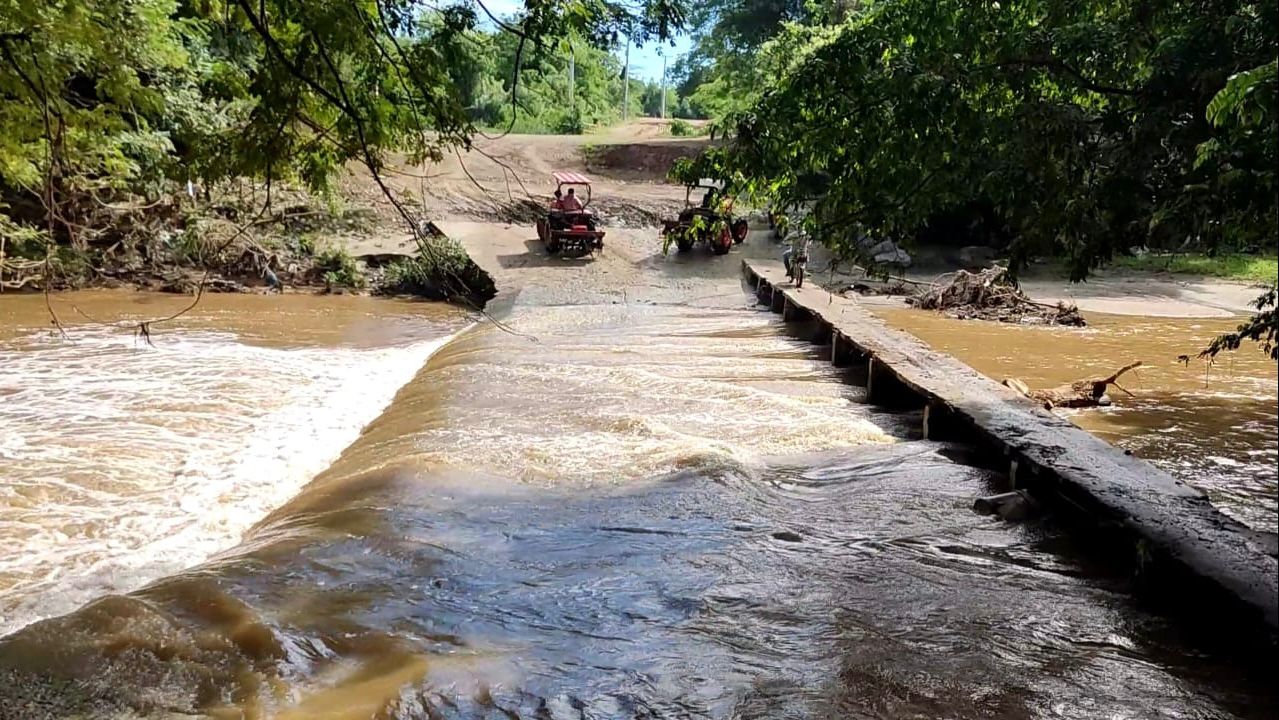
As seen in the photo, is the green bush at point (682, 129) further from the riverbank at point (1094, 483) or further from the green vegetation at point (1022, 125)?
the green vegetation at point (1022, 125)

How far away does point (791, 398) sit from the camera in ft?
29.2

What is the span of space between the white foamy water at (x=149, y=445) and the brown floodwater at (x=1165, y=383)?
232 inches

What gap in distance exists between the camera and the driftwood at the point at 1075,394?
8.92 metres

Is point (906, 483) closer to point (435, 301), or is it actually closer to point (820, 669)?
point (820, 669)

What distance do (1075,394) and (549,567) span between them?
20.4 ft

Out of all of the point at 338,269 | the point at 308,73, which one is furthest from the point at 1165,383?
the point at 338,269

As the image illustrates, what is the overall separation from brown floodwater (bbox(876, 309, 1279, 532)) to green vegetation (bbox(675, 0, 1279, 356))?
1.37 m

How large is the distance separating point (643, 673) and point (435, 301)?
14.8 metres

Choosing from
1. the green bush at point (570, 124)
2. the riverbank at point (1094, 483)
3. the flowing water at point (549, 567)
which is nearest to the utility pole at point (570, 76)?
the green bush at point (570, 124)

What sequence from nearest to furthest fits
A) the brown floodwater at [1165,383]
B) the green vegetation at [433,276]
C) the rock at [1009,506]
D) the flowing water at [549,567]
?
Answer: the flowing water at [549,567] → the rock at [1009,506] → the brown floodwater at [1165,383] → the green vegetation at [433,276]

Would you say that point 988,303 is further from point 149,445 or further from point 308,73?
point 308,73

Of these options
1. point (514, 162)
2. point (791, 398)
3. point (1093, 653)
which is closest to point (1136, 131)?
point (1093, 653)

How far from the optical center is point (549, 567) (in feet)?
16.0

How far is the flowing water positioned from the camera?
3623mm
